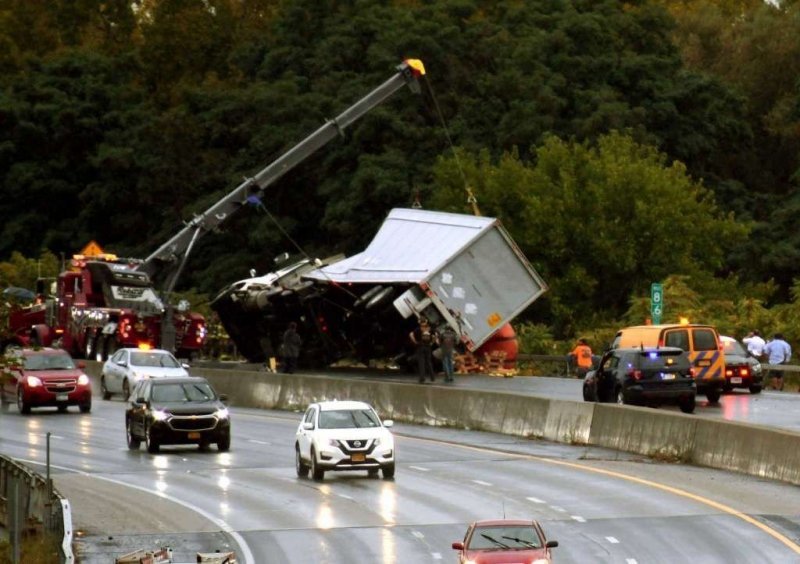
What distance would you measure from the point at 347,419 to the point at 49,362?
52.7 ft

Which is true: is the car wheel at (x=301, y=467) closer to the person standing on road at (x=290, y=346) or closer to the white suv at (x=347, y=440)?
the white suv at (x=347, y=440)

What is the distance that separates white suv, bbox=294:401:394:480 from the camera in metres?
33.4

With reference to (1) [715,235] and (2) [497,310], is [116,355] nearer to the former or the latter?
(2) [497,310]

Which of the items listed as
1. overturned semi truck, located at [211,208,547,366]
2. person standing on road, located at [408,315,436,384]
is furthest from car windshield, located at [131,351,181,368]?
person standing on road, located at [408,315,436,384]

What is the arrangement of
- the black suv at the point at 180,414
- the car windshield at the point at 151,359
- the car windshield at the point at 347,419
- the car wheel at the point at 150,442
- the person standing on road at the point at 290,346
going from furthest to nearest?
the person standing on road at the point at 290,346 → the car windshield at the point at 151,359 → the car wheel at the point at 150,442 → the black suv at the point at 180,414 → the car windshield at the point at 347,419

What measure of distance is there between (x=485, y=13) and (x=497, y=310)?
48373 millimetres

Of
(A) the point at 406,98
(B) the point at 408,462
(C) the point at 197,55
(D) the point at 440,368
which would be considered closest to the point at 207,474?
(B) the point at 408,462

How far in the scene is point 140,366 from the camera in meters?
49.7

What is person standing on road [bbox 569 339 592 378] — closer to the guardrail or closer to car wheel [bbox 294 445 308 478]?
car wheel [bbox 294 445 308 478]

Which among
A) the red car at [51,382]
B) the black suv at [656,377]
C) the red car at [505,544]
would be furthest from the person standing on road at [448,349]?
the red car at [505,544]

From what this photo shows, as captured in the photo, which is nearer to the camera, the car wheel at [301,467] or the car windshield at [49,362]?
the car wheel at [301,467]

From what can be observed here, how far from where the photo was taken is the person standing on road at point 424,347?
165 feet

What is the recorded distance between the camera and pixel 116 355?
51.6 meters

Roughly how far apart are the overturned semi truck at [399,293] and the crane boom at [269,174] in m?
5.75
